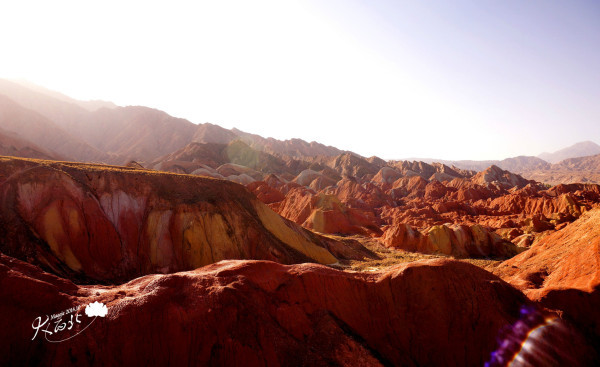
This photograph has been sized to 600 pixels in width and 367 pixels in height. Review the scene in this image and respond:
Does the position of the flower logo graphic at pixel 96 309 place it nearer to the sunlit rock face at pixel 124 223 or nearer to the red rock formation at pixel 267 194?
the sunlit rock face at pixel 124 223

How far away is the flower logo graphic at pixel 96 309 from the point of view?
839cm

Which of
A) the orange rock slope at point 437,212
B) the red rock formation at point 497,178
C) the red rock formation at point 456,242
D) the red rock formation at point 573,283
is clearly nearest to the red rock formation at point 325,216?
the orange rock slope at point 437,212

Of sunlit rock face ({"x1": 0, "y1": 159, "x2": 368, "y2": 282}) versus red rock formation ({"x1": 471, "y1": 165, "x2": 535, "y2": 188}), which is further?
red rock formation ({"x1": 471, "y1": 165, "x2": 535, "y2": 188})

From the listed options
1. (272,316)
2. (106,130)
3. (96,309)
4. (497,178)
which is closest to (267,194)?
(272,316)

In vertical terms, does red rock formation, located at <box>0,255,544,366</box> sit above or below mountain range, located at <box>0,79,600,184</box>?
below

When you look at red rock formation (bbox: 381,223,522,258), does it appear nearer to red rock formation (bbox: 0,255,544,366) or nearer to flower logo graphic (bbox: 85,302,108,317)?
red rock formation (bbox: 0,255,544,366)

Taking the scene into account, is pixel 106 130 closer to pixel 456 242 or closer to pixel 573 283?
pixel 456 242

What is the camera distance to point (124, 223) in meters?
23.1

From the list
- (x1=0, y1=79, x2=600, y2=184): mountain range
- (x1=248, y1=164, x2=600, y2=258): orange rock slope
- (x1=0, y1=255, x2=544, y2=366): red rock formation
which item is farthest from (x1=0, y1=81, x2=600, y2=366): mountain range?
(x1=0, y1=79, x2=600, y2=184): mountain range

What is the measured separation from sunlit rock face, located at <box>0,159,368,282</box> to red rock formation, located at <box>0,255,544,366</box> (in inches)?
462

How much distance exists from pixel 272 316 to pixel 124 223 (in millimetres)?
17762

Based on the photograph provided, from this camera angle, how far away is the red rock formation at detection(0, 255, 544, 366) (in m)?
8.20

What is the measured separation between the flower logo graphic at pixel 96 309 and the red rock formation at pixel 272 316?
16 centimetres

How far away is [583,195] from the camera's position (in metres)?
64.0
